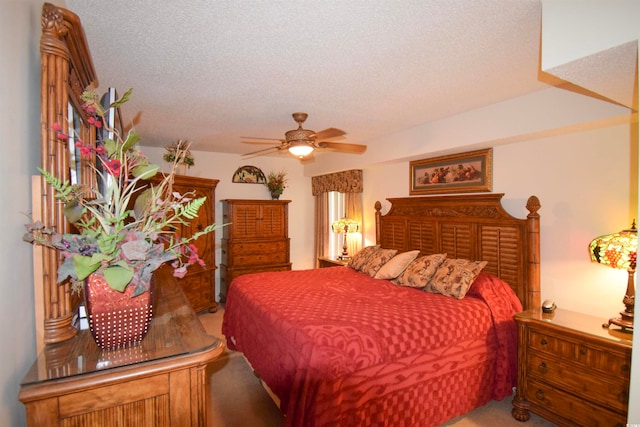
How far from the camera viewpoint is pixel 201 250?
191 inches

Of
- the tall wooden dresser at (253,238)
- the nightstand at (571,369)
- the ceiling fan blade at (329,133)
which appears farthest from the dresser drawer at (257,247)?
the nightstand at (571,369)

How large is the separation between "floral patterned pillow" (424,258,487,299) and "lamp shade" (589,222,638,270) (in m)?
0.90

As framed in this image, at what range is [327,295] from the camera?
2.92 m

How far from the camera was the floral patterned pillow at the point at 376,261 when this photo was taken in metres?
3.81

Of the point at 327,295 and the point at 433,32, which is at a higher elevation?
the point at 433,32

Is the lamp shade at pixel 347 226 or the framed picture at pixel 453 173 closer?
the framed picture at pixel 453 173

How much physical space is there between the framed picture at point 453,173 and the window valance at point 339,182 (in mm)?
1062

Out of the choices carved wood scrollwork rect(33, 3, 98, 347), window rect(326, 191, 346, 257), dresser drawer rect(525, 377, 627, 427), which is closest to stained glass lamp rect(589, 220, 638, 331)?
dresser drawer rect(525, 377, 627, 427)

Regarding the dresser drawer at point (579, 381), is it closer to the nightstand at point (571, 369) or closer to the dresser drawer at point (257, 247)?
the nightstand at point (571, 369)

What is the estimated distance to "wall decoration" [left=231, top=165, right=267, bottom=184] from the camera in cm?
574

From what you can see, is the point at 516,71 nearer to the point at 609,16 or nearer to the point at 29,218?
the point at 609,16

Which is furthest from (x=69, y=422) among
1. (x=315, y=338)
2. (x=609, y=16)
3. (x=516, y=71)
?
(x=516, y=71)

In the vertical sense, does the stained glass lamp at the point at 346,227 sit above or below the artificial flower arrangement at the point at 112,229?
below

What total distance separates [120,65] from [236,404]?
2.71m
